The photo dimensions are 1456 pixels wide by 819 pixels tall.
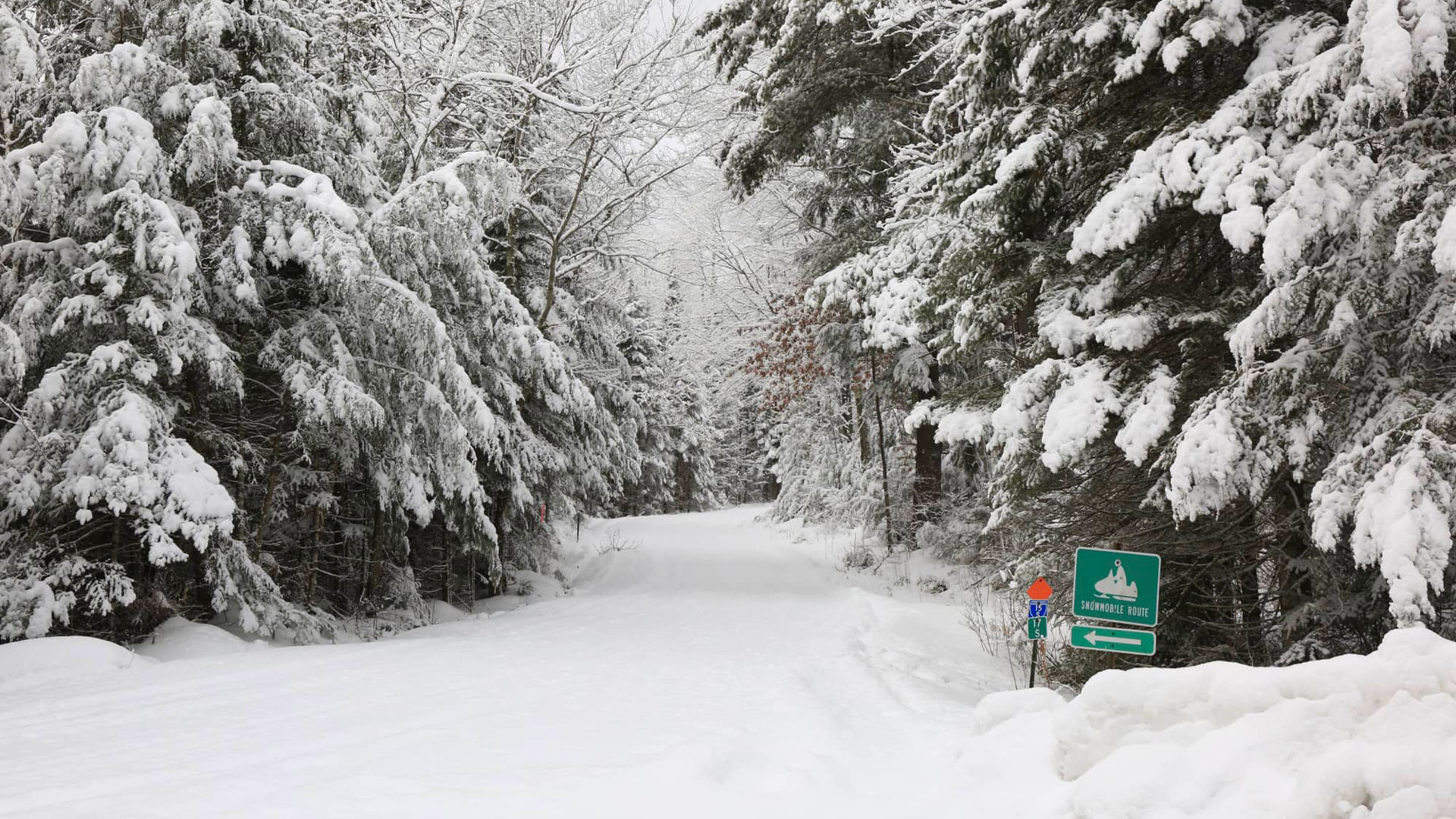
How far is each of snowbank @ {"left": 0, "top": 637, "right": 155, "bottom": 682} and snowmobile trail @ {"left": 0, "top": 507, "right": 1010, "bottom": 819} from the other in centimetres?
16

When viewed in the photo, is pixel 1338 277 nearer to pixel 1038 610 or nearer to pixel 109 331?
pixel 1038 610

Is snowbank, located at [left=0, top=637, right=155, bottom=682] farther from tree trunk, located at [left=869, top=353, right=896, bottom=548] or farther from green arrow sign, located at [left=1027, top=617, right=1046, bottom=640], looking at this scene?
tree trunk, located at [left=869, top=353, right=896, bottom=548]

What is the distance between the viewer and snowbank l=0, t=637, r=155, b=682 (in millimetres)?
6812

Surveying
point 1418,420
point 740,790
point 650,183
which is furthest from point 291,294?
point 1418,420

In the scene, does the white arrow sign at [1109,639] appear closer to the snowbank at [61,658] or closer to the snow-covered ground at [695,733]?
the snow-covered ground at [695,733]

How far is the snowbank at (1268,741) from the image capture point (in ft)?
10.1

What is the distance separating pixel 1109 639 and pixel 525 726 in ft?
12.4

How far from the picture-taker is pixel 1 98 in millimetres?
6828

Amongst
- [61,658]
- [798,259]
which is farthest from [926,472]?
[61,658]

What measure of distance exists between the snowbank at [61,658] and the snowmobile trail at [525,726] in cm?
16

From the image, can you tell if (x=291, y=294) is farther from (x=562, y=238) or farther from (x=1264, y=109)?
(x=1264, y=109)

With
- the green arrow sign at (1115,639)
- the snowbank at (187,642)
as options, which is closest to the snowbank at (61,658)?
the snowbank at (187,642)

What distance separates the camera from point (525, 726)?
5.84 meters

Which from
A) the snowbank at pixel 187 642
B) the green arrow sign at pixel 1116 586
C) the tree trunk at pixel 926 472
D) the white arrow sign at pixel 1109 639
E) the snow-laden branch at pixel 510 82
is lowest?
the snowbank at pixel 187 642
